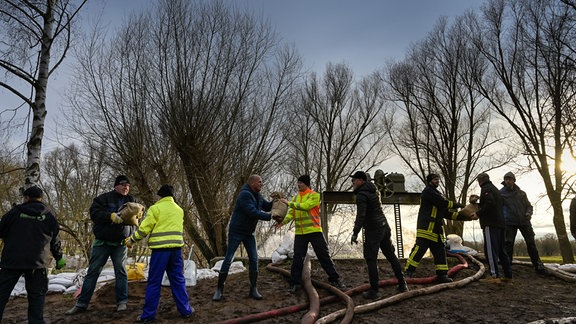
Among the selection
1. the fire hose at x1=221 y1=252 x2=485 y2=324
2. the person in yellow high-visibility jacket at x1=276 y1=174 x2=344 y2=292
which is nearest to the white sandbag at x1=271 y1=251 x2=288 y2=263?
the fire hose at x1=221 y1=252 x2=485 y2=324

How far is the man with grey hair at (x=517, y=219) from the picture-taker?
293 inches

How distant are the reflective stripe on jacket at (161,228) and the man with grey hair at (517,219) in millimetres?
6104

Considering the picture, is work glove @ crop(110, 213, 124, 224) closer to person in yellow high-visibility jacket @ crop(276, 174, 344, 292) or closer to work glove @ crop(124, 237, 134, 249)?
work glove @ crop(124, 237, 134, 249)

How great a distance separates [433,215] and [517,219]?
7.85 ft

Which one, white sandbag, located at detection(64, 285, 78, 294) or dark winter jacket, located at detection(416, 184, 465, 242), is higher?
dark winter jacket, located at detection(416, 184, 465, 242)

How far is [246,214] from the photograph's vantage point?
5445mm

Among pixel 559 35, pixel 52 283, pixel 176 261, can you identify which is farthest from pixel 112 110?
pixel 559 35

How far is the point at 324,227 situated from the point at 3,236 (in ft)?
20.3

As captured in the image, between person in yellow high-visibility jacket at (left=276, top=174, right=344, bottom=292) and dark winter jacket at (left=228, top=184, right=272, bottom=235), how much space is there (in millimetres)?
415

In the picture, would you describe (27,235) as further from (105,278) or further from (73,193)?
(73,193)

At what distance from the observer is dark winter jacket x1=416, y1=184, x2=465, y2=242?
620cm

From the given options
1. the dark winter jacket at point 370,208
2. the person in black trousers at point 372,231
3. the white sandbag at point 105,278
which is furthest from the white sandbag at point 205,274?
the dark winter jacket at point 370,208

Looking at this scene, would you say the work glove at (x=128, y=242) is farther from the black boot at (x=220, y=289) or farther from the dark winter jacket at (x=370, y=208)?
the dark winter jacket at (x=370, y=208)

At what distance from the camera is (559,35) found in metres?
13.2
